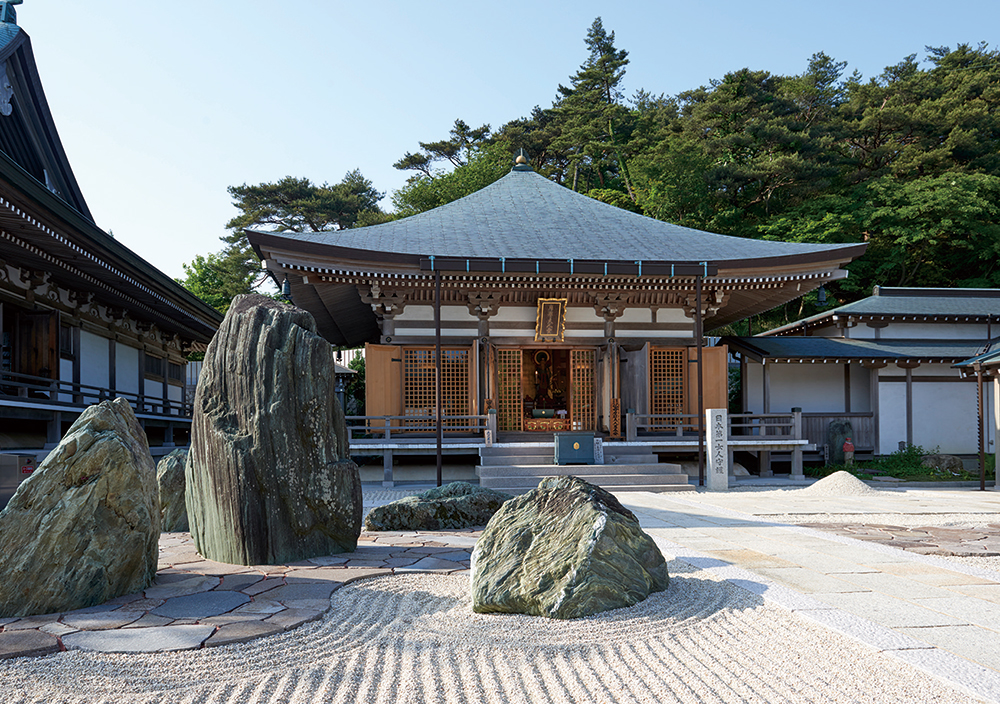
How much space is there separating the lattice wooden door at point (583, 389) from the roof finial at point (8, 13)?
14356 millimetres

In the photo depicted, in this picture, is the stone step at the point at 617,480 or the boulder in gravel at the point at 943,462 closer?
the stone step at the point at 617,480

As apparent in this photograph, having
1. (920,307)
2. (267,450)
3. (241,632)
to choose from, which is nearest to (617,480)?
(267,450)

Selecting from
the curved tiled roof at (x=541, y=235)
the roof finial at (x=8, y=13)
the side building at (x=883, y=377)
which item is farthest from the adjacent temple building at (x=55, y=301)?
the side building at (x=883, y=377)

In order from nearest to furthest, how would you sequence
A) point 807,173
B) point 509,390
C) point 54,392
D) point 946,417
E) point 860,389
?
1. point 54,392
2. point 509,390
3. point 946,417
4. point 860,389
5. point 807,173

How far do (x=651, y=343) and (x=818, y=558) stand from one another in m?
9.48

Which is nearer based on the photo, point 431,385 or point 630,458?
point 630,458

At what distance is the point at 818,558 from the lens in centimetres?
568

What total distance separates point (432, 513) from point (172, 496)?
275 centimetres

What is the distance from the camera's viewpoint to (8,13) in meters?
14.6

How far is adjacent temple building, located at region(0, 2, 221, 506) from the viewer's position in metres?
9.80

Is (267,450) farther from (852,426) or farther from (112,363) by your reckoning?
(852,426)

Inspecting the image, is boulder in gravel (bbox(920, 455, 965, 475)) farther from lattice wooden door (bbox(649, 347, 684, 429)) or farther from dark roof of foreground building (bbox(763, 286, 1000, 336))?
lattice wooden door (bbox(649, 347, 684, 429))

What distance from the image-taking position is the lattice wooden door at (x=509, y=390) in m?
15.0

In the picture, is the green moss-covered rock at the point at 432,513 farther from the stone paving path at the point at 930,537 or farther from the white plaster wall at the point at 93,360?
the white plaster wall at the point at 93,360
